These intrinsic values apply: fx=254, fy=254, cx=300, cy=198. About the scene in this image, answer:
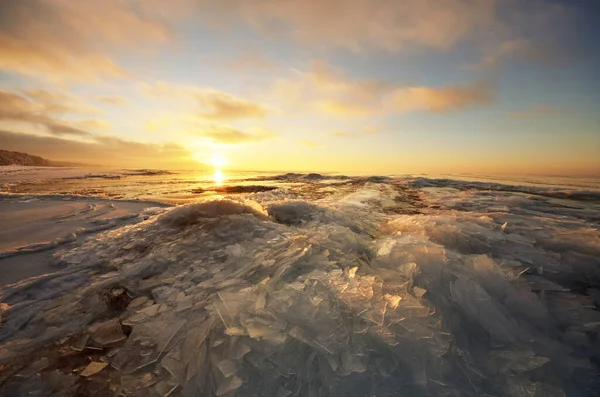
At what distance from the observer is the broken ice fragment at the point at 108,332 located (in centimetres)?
200

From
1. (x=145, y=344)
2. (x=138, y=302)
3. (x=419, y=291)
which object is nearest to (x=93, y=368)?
(x=145, y=344)

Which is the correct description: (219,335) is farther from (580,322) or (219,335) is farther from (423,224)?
(423,224)

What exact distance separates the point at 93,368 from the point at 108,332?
1.35 ft

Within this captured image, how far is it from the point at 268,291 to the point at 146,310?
3.67 ft

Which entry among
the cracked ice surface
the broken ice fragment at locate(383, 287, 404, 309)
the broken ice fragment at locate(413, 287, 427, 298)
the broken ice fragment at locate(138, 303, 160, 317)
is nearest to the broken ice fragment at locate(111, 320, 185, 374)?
the cracked ice surface

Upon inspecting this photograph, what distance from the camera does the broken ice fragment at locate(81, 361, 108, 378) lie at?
1.69 meters

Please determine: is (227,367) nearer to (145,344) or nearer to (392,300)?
(145,344)

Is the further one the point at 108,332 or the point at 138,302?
the point at 138,302

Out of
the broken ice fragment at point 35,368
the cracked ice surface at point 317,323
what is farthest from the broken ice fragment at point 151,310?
the broken ice fragment at point 35,368

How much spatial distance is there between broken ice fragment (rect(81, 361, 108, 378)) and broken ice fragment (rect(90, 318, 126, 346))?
0.73ft

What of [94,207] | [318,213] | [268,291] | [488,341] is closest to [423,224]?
[318,213]

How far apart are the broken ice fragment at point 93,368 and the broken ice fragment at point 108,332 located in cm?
22

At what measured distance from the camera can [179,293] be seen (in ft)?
8.27

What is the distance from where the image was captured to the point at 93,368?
1.73 metres
